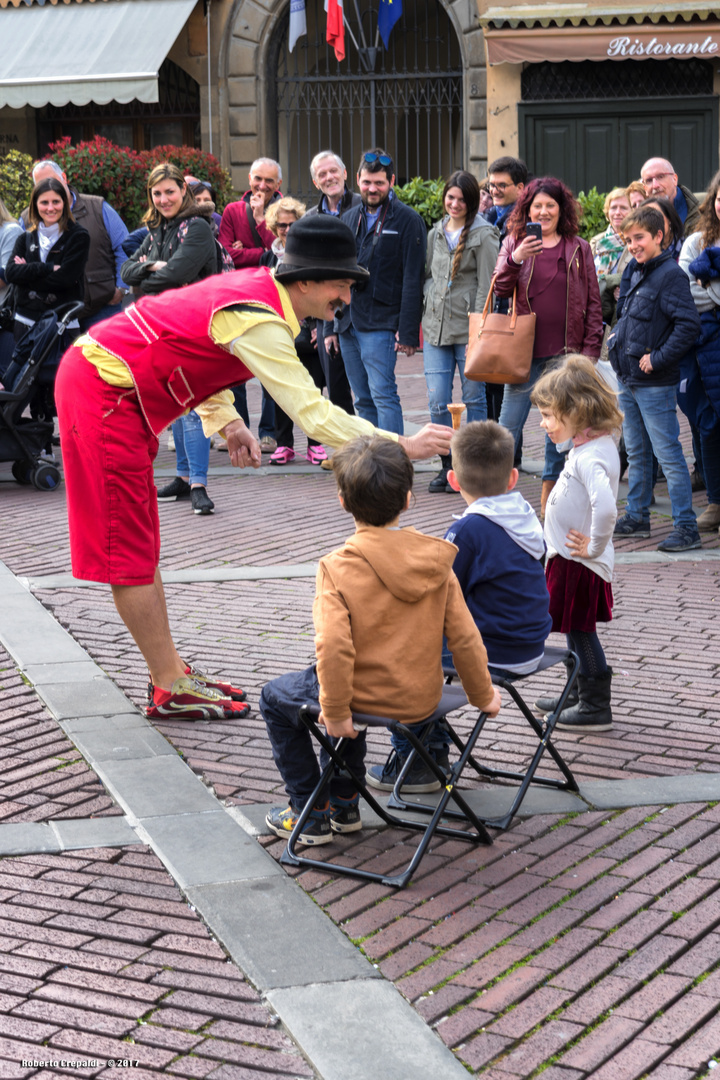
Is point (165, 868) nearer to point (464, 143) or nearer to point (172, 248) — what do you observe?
point (172, 248)

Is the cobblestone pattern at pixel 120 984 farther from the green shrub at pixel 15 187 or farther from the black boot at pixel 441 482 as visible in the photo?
the green shrub at pixel 15 187

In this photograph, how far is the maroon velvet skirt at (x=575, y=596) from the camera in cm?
463

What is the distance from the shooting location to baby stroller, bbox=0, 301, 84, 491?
8.93 meters

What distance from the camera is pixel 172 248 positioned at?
8.46 meters

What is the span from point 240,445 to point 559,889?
1.96 m

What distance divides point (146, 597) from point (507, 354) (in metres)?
3.58

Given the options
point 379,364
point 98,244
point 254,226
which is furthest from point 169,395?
point 98,244

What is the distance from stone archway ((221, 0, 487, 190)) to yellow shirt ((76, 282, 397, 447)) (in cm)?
1498

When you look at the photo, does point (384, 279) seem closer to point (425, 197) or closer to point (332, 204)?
point (332, 204)

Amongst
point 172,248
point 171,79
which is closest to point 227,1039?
point 172,248

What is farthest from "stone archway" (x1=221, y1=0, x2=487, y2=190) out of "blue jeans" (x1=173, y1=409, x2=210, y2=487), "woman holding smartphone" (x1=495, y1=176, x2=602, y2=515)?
"woman holding smartphone" (x1=495, y1=176, x2=602, y2=515)

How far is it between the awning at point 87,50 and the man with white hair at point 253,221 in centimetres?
813

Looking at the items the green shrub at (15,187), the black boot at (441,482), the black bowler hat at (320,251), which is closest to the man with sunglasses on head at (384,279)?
the black boot at (441,482)

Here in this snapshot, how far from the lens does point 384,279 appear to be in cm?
862
